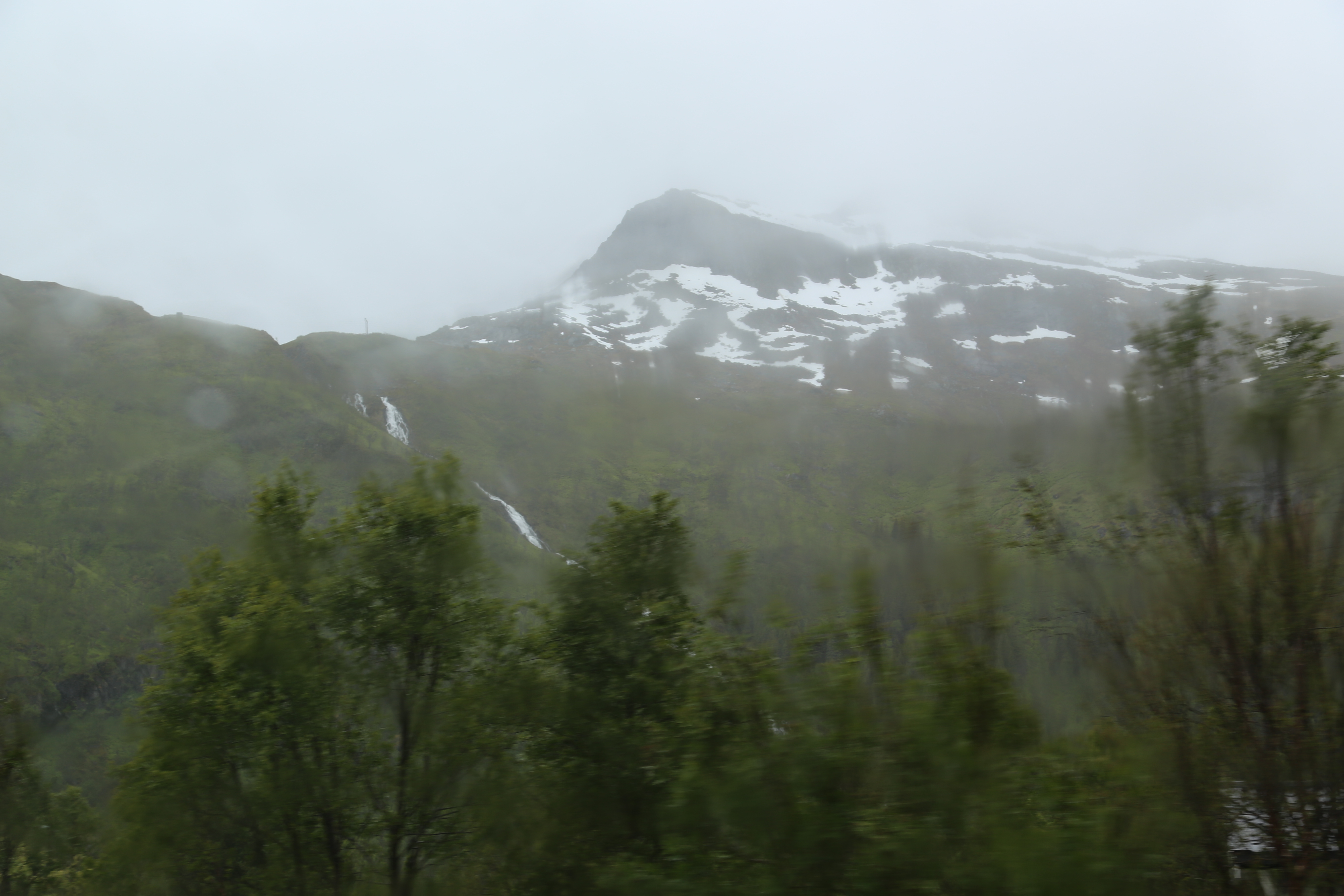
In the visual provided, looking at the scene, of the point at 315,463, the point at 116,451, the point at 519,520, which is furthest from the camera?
the point at 519,520

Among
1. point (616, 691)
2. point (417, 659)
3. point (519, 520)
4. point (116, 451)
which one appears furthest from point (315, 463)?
point (616, 691)

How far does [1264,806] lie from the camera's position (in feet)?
33.6

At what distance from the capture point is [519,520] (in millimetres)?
160250

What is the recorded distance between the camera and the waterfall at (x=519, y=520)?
152m

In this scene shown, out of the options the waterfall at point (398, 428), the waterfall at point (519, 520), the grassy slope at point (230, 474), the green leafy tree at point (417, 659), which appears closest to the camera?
the green leafy tree at point (417, 659)

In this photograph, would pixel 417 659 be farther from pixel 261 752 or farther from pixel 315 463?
pixel 315 463

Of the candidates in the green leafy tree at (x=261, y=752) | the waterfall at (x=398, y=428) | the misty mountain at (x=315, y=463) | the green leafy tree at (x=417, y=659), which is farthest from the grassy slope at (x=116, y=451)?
the green leafy tree at (x=417, y=659)

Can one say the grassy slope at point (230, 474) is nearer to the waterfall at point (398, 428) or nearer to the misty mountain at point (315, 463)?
the misty mountain at point (315, 463)

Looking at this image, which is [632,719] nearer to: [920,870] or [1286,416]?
[920,870]

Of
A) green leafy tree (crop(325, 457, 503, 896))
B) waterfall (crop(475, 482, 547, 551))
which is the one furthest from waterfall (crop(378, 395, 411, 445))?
green leafy tree (crop(325, 457, 503, 896))

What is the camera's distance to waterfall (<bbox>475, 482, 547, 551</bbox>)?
152 metres

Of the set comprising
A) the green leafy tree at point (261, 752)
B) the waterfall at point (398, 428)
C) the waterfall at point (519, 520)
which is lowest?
the waterfall at point (519, 520)

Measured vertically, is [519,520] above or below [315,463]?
below

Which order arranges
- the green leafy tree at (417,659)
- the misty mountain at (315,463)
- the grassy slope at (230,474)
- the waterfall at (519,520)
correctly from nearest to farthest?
1. the green leafy tree at (417,659)
2. the misty mountain at (315,463)
3. the grassy slope at (230,474)
4. the waterfall at (519,520)
